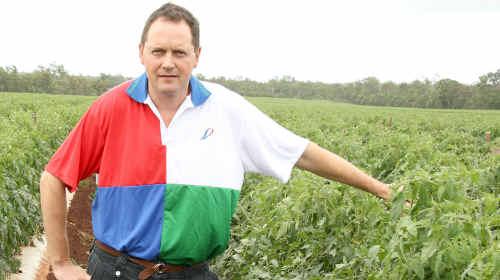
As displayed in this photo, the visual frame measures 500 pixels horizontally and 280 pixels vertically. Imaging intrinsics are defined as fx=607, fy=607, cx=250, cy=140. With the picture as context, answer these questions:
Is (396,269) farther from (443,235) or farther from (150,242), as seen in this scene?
(150,242)

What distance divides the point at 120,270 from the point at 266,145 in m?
0.87

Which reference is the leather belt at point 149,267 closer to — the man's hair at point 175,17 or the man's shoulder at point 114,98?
the man's shoulder at point 114,98

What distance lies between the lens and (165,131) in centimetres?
A: 267

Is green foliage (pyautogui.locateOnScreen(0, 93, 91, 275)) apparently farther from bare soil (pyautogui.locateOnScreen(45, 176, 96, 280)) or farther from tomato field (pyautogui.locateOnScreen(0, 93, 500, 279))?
bare soil (pyautogui.locateOnScreen(45, 176, 96, 280))

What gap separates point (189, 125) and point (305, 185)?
1.90m

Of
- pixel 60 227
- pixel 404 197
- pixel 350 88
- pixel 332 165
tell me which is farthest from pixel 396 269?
pixel 350 88

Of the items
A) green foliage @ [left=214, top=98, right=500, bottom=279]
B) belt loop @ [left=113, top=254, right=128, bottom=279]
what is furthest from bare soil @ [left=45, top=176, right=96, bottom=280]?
belt loop @ [left=113, top=254, right=128, bottom=279]

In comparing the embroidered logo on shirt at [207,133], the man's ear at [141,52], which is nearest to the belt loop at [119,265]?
the embroidered logo on shirt at [207,133]

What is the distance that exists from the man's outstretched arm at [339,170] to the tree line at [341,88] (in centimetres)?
5965

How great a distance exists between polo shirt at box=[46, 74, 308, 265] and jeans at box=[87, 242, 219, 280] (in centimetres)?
6

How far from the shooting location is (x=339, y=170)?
2.87 m

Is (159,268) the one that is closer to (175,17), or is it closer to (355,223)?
(175,17)

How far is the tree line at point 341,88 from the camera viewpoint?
2985 inches

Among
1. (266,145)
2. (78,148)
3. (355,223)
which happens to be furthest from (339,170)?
(78,148)
